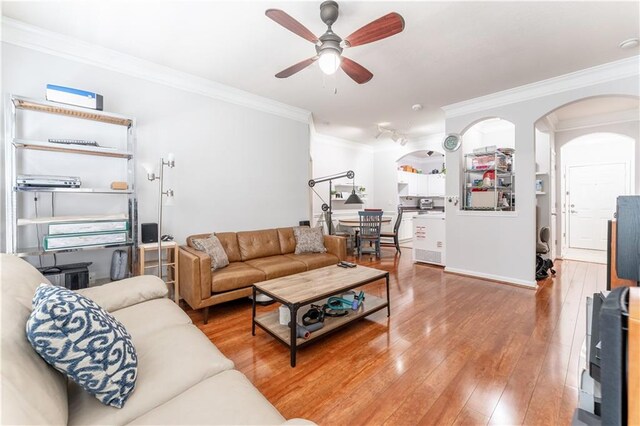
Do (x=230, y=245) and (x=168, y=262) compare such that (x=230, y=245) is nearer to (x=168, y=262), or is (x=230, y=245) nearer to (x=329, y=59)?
(x=168, y=262)

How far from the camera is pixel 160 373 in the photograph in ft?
3.64

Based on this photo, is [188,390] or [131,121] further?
[131,121]

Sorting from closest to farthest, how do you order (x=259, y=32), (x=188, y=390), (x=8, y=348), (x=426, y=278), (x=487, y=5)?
(x=8, y=348) → (x=188, y=390) → (x=487, y=5) → (x=259, y=32) → (x=426, y=278)

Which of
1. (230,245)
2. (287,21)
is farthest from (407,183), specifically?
(287,21)

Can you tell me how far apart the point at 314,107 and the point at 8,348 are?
4.17 m

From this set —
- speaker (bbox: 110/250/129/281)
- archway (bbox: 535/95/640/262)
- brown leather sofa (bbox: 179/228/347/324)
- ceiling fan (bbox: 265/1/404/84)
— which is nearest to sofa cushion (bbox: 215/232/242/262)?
brown leather sofa (bbox: 179/228/347/324)

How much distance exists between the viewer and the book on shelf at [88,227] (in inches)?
86.3

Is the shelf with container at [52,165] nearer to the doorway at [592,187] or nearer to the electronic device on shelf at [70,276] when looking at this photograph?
the electronic device on shelf at [70,276]

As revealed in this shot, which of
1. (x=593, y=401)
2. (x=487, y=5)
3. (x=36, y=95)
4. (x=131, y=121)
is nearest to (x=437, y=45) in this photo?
(x=487, y=5)

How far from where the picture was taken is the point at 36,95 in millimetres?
2406

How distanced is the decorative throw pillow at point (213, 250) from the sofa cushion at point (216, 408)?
188 cm

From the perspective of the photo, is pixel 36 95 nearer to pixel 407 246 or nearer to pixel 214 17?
pixel 214 17

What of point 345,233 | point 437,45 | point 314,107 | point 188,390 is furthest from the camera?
point 345,233

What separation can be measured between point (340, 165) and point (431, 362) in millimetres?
5149
